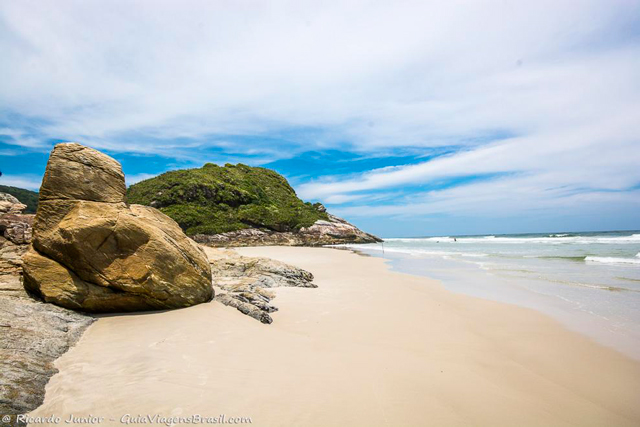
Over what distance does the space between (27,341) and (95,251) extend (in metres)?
2.07

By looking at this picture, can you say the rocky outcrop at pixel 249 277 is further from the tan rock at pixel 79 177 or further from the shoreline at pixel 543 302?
the shoreline at pixel 543 302

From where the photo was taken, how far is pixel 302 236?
43.2 metres

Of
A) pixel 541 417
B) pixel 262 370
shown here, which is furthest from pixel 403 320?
pixel 262 370

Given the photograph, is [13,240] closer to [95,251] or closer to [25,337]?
[95,251]

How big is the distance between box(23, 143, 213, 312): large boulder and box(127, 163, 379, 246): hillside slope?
30604 millimetres

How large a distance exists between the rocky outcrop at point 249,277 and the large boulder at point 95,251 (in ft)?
3.92

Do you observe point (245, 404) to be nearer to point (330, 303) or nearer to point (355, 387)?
point (355, 387)

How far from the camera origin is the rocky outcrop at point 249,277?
7275mm

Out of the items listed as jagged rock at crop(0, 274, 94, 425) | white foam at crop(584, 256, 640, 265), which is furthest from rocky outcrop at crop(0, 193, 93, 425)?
white foam at crop(584, 256, 640, 265)

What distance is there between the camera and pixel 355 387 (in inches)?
144

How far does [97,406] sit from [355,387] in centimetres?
276

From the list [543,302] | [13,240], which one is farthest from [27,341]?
[543,302]

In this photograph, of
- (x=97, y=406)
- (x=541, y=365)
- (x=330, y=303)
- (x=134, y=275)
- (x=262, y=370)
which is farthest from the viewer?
(x=330, y=303)

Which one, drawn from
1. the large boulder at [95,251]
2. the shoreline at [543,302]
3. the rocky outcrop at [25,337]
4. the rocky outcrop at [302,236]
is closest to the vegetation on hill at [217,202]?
the rocky outcrop at [302,236]
